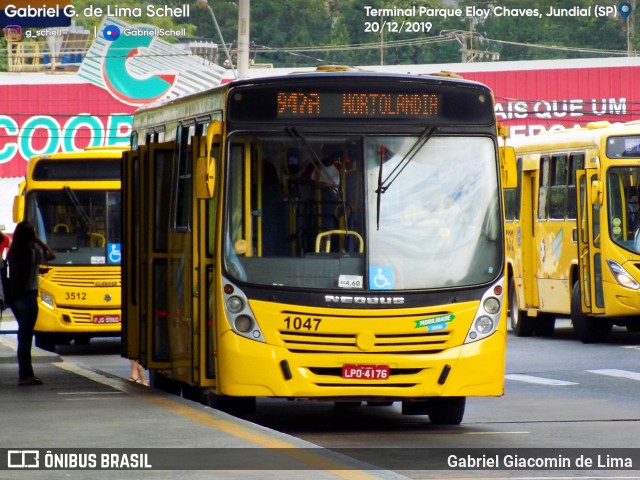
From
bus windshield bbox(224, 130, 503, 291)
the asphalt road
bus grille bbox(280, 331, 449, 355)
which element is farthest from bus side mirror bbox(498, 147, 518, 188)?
the asphalt road

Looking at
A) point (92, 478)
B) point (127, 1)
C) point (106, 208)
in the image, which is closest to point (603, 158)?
point (106, 208)

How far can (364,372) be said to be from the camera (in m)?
13.5

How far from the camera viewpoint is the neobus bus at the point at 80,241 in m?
24.9

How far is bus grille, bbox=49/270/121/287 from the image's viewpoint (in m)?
25.1

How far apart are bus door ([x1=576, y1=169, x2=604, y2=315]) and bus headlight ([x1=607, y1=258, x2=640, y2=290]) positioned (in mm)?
243

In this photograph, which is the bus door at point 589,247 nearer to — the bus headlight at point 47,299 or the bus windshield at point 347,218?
the bus headlight at point 47,299

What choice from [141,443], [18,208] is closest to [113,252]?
[18,208]

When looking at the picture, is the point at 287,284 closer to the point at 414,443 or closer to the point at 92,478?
the point at 414,443

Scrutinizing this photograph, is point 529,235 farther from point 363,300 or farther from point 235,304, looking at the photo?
point 235,304

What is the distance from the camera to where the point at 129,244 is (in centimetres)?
1705

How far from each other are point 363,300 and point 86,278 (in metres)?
12.1

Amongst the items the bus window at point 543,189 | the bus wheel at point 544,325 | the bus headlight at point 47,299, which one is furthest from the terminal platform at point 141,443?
the bus wheel at point 544,325

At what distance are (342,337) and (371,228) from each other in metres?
0.87

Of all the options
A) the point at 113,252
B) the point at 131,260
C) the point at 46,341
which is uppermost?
the point at 131,260
